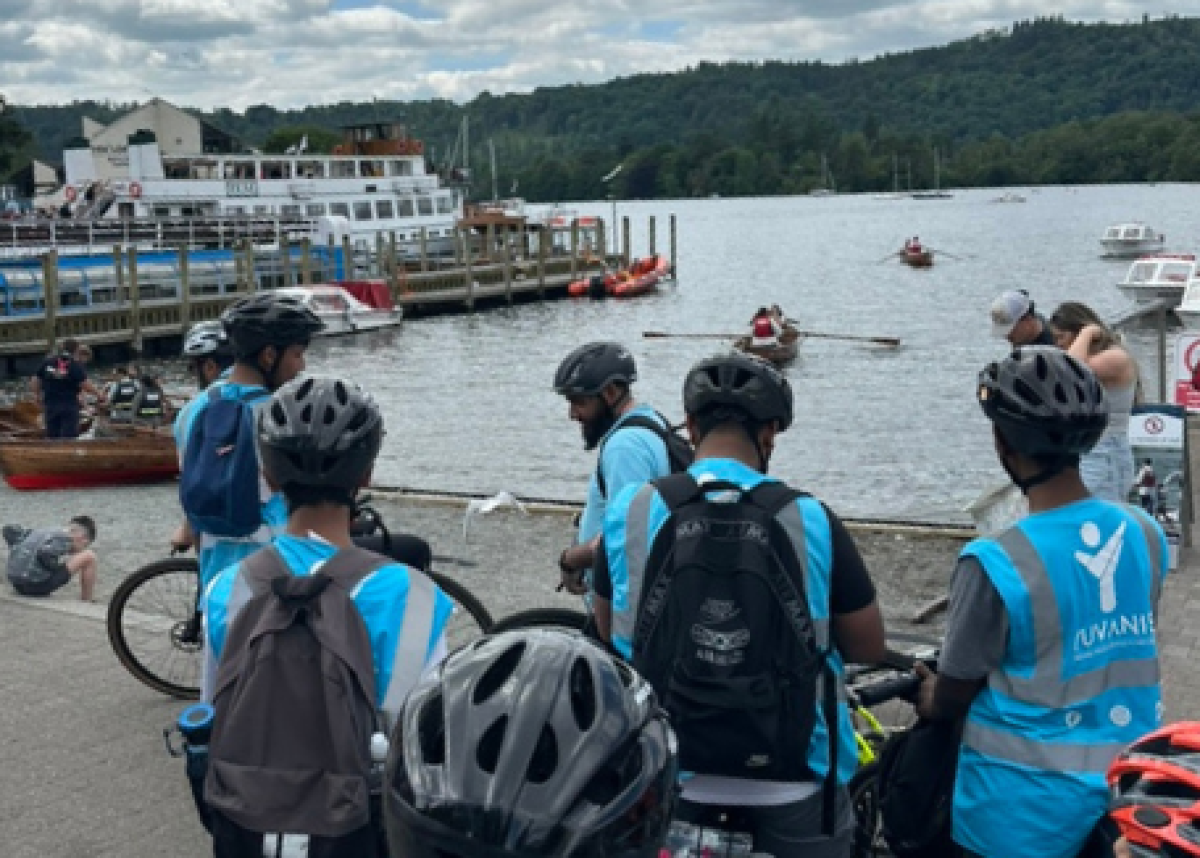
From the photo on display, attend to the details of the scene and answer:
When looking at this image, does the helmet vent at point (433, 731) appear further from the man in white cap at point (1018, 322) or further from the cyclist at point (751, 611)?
the man in white cap at point (1018, 322)

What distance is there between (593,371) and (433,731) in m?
3.46

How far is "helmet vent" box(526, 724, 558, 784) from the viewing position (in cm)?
162

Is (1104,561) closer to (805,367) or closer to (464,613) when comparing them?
(464,613)

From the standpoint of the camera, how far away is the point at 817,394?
1291 inches

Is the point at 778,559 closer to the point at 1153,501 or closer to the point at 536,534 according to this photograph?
the point at 1153,501

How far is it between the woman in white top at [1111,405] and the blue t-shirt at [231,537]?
399 cm

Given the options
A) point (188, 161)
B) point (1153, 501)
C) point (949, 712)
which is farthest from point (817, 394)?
point (188, 161)

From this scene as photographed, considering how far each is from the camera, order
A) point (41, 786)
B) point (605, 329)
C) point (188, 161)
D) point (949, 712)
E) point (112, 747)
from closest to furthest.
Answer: point (949, 712) < point (41, 786) < point (112, 747) < point (605, 329) < point (188, 161)

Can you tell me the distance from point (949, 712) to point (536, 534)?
8393 millimetres

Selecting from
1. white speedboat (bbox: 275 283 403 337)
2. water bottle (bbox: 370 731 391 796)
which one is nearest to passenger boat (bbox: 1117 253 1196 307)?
white speedboat (bbox: 275 283 403 337)

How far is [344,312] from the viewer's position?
48.2 metres

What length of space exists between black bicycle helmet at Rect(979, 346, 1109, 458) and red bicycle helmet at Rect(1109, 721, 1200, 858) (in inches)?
34.1

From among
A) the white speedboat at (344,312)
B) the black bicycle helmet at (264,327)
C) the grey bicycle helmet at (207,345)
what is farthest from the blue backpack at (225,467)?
the white speedboat at (344,312)

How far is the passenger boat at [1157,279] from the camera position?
1645 inches
